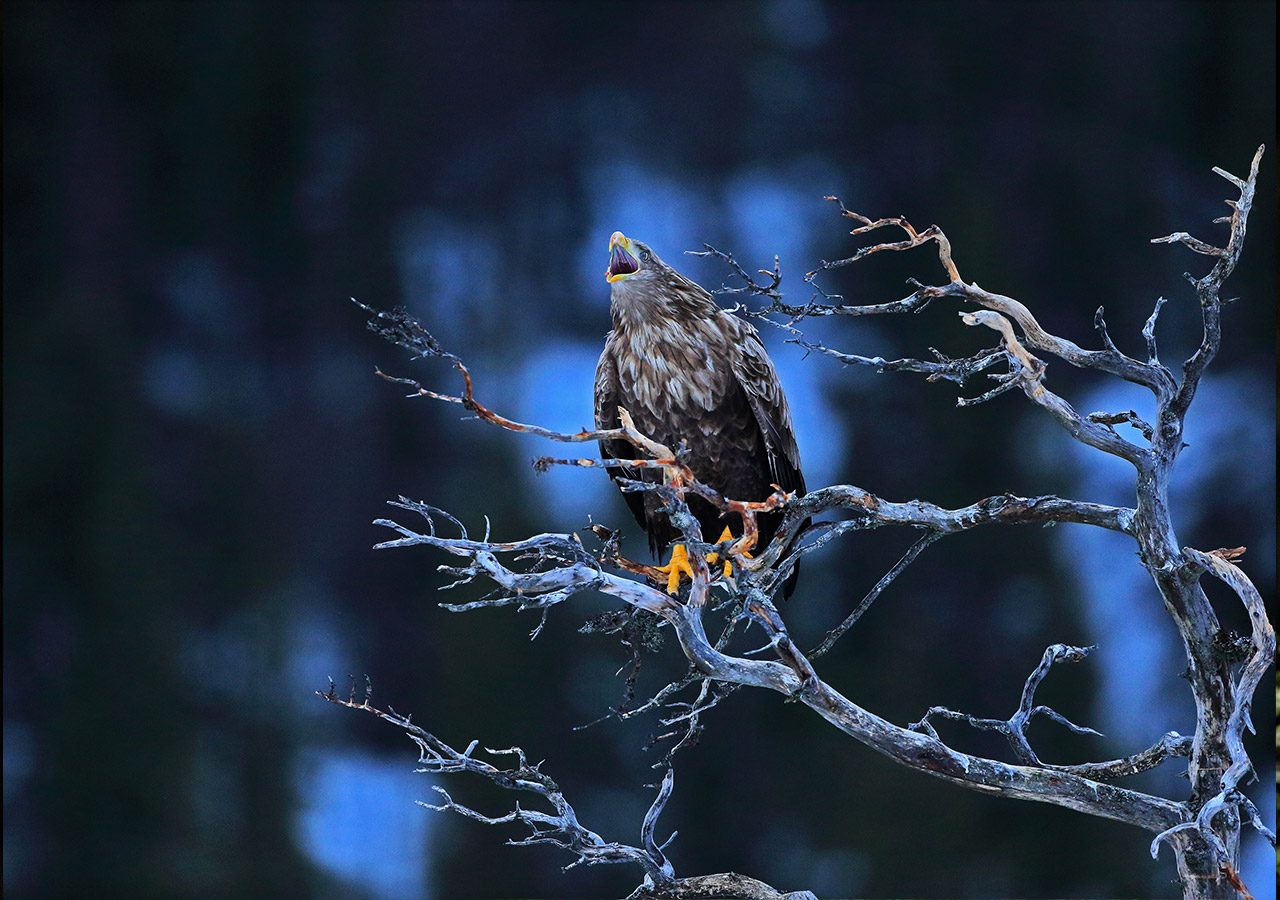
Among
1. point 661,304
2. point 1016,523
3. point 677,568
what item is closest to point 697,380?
point 661,304

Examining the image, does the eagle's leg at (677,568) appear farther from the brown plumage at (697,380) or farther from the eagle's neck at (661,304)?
the eagle's neck at (661,304)

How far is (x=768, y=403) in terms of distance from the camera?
2.60 meters

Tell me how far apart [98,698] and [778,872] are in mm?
1969

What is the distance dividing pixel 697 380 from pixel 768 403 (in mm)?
163

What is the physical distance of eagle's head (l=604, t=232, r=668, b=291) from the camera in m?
2.51

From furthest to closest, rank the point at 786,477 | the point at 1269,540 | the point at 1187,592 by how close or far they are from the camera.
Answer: the point at 1269,540 → the point at 786,477 → the point at 1187,592

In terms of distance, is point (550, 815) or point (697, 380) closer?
point (550, 815)

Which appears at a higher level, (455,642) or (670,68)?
(670,68)

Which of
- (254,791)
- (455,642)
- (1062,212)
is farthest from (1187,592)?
(254,791)

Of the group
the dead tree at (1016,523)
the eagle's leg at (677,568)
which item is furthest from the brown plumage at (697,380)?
the dead tree at (1016,523)

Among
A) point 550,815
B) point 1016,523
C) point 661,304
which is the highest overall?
point 661,304

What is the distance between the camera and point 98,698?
3.37 meters

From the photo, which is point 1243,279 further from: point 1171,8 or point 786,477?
point 786,477

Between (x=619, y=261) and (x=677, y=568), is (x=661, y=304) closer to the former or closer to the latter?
(x=619, y=261)
